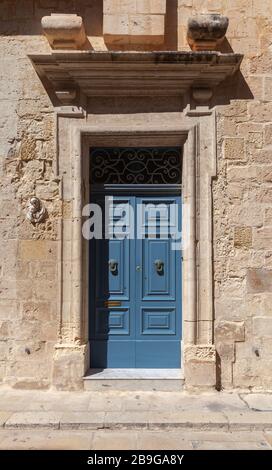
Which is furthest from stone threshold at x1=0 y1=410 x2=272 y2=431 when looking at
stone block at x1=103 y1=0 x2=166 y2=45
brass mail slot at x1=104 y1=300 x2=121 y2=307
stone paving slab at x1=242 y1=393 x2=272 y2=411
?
stone block at x1=103 y1=0 x2=166 y2=45

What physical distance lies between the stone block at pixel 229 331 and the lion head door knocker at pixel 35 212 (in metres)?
2.25

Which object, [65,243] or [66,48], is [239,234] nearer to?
[65,243]

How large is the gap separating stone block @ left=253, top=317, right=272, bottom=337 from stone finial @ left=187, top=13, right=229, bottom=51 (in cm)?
→ 302

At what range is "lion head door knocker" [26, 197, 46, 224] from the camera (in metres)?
4.49

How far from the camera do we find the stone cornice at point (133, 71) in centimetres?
427

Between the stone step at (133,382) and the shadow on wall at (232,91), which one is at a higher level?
the shadow on wall at (232,91)

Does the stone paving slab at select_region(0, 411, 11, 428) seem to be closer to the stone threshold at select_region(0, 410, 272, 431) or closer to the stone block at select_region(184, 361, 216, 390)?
the stone threshold at select_region(0, 410, 272, 431)

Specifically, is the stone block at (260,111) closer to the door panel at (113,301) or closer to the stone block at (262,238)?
the stone block at (262,238)

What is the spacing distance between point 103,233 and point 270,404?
2493mm

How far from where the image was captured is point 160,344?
467 cm

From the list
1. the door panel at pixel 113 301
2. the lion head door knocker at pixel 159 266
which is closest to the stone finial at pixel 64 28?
the door panel at pixel 113 301

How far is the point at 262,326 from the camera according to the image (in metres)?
4.43
